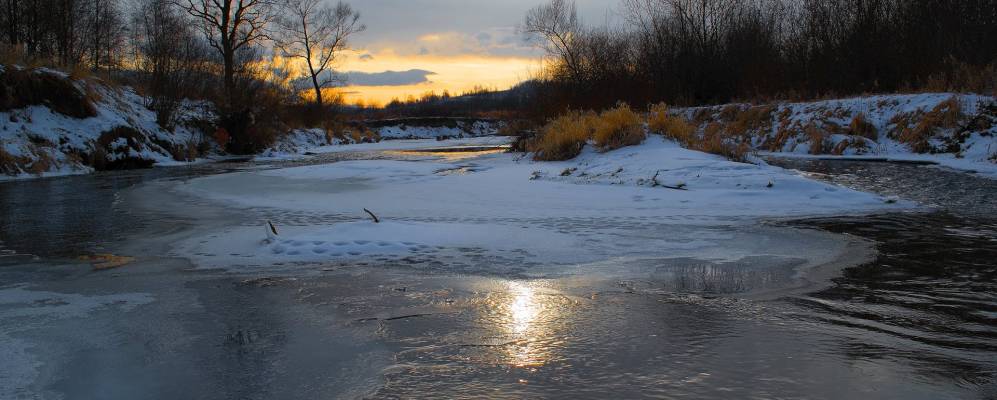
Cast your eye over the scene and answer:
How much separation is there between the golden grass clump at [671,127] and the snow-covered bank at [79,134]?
12.2m

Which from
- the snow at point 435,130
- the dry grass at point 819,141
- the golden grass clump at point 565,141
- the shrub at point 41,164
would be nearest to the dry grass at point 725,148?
the golden grass clump at point 565,141

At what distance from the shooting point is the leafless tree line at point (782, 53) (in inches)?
707

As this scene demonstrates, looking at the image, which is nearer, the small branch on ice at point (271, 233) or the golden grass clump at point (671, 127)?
the small branch on ice at point (271, 233)

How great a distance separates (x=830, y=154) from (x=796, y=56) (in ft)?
33.9

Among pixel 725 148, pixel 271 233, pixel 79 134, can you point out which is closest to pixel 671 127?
pixel 725 148

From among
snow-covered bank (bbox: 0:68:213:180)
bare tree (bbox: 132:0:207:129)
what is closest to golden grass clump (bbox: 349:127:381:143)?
bare tree (bbox: 132:0:207:129)

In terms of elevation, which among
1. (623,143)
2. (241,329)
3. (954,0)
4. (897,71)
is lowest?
(241,329)

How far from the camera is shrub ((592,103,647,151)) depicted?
11.7 m

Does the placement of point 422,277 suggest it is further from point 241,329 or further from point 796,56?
point 796,56

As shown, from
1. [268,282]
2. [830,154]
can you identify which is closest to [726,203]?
[268,282]

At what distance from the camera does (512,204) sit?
7723 mm

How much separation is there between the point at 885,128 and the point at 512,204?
38.9 feet

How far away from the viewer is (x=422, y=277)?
4.12 metres

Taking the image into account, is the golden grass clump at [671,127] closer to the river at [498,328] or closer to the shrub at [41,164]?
the river at [498,328]
